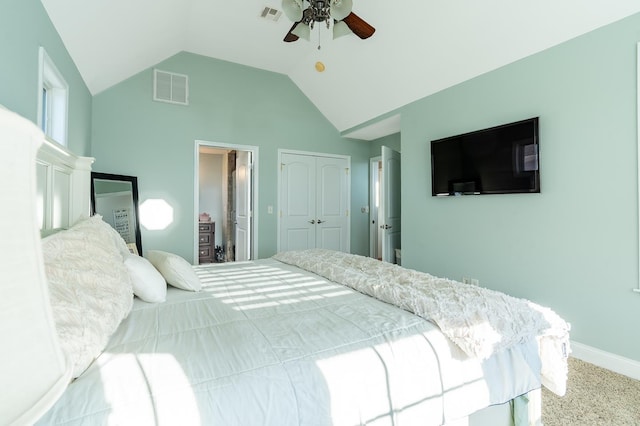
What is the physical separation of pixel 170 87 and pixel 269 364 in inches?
157

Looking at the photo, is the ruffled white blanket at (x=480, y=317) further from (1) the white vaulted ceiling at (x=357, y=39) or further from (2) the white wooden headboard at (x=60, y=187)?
(1) the white vaulted ceiling at (x=357, y=39)

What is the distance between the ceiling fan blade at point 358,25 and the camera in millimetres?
2638

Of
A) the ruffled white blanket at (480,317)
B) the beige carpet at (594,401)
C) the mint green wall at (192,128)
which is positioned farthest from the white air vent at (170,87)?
the beige carpet at (594,401)

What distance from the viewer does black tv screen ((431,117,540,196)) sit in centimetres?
270

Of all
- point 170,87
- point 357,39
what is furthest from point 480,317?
point 170,87

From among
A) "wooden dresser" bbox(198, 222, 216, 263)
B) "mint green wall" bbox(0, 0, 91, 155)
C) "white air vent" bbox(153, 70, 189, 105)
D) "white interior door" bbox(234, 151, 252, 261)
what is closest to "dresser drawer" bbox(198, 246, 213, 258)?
"wooden dresser" bbox(198, 222, 216, 263)

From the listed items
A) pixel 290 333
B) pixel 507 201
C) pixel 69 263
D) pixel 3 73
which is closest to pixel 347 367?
pixel 290 333

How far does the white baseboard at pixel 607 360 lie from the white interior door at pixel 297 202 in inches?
132

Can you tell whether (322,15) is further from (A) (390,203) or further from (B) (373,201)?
(B) (373,201)

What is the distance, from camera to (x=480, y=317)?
130 centimetres

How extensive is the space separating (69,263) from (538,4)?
11.0 ft

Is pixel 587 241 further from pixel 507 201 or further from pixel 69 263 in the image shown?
pixel 69 263

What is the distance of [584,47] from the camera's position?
2371 mm

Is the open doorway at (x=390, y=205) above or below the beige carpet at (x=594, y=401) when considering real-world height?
above
